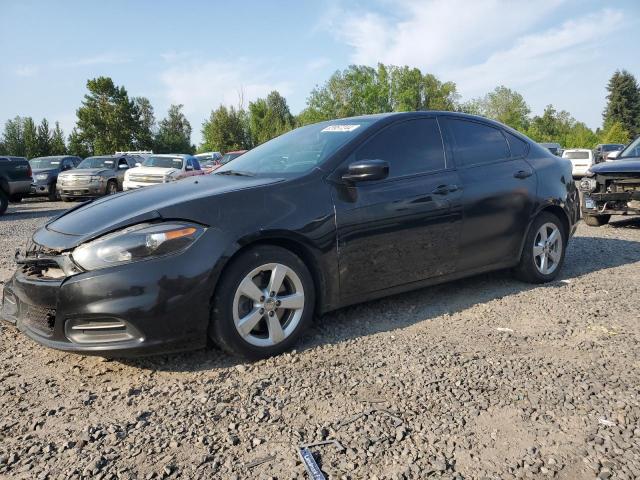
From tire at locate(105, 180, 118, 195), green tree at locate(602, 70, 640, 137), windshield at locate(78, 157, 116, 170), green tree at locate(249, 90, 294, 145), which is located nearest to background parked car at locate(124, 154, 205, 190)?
tire at locate(105, 180, 118, 195)

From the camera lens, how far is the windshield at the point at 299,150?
3.83 meters

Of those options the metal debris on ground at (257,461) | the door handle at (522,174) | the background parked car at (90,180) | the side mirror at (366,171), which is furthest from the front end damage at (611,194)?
the background parked car at (90,180)

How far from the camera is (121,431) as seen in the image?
2.45m

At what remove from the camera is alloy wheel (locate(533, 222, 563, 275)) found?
16.1ft

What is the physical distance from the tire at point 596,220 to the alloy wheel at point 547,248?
438cm

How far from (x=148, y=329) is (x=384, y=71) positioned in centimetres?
7759

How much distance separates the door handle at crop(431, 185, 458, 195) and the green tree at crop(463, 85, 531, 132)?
79.2 metres

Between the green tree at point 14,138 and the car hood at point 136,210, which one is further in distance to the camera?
the green tree at point 14,138

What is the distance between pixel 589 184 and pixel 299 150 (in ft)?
21.0

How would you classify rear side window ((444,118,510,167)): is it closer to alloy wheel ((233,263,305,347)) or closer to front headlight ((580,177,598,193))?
alloy wheel ((233,263,305,347))

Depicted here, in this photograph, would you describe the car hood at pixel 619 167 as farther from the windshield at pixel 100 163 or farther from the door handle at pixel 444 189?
the windshield at pixel 100 163

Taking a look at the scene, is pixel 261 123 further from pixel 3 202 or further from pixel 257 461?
pixel 257 461

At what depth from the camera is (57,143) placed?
155 feet

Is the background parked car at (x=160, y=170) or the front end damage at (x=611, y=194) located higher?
the background parked car at (x=160, y=170)
